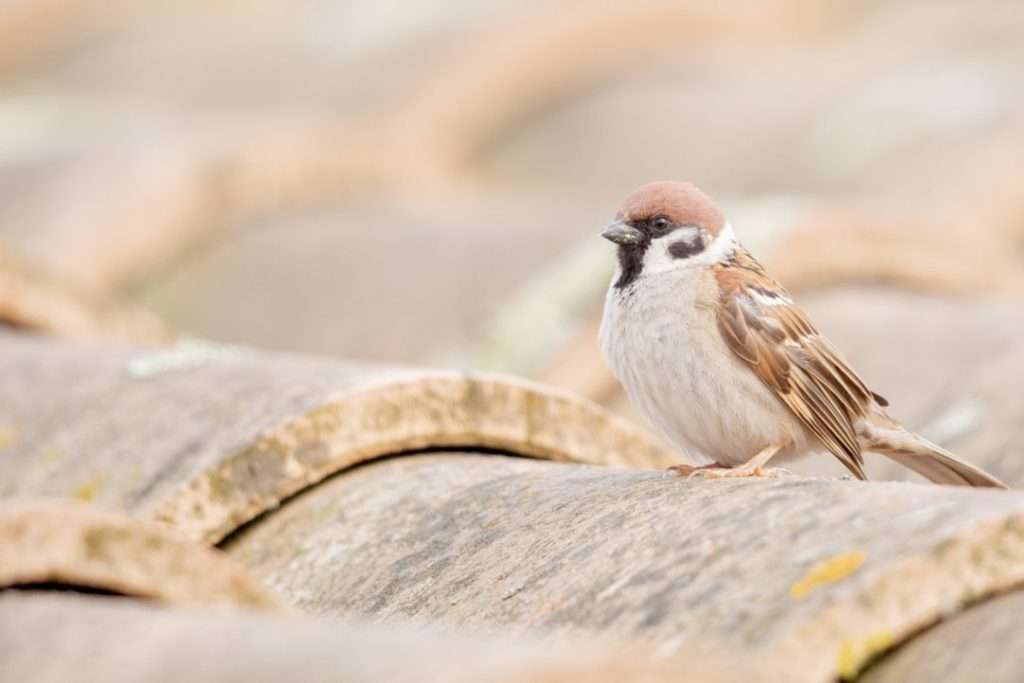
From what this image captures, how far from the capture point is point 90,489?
373 cm

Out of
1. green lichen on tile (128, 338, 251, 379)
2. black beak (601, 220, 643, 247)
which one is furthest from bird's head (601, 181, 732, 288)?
green lichen on tile (128, 338, 251, 379)

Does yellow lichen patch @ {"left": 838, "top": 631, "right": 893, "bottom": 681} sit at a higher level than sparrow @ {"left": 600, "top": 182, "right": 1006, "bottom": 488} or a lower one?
lower

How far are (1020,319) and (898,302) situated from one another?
92cm


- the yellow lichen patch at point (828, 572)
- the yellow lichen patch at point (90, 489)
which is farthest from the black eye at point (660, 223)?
the yellow lichen patch at point (828, 572)

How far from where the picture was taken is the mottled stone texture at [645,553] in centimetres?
227

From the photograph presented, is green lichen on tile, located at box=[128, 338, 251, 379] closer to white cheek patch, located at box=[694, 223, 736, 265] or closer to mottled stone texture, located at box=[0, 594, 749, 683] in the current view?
white cheek patch, located at box=[694, 223, 736, 265]

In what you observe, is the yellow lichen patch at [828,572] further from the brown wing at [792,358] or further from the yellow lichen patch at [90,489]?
the yellow lichen patch at [90,489]

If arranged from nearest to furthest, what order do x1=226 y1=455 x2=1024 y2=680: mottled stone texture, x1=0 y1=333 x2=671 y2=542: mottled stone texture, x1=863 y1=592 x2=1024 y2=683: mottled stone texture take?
x1=863 y1=592 x2=1024 y2=683: mottled stone texture < x1=226 y1=455 x2=1024 y2=680: mottled stone texture < x1=0 y1=333 x2=671 y2=542: mottled stone texture

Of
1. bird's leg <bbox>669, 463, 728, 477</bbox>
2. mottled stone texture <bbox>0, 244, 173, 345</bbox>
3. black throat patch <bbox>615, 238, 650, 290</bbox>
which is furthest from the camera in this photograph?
mottled stone texture <bbox>0, 244, 173, 345</bbox>

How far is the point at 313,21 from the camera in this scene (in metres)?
12.9

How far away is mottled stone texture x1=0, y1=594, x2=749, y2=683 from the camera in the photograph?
178 centimetres

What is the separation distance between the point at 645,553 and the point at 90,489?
57.5 inches

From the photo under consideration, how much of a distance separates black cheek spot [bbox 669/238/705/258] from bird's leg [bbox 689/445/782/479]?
1.45 feet

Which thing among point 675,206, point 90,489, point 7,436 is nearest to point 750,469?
point 675,206
